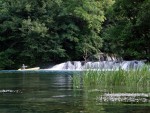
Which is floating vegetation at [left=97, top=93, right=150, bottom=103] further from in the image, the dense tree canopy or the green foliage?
the dense tree canopy

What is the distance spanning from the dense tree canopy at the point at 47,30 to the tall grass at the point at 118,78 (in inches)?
1520

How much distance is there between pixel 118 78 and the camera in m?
24.3

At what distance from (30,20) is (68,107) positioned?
162 feet

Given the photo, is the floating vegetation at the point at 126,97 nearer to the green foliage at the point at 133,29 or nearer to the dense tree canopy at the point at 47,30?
the green foliage at the point at 133,29

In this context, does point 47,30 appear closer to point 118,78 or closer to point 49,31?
point 49,31

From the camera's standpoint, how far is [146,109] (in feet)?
46.6

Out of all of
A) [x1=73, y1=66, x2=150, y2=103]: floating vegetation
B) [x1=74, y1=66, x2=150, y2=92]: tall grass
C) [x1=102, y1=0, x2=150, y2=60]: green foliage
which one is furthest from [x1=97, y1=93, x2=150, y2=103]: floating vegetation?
[x1=102, y1=0, x2=150, y2=60]: green foliage

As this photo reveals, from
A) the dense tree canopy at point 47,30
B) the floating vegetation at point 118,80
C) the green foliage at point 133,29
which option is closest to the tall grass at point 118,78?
the floating vegetation at point 118,80

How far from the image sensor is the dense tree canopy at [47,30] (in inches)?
2502

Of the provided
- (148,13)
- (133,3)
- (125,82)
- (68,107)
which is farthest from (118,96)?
(133,3)

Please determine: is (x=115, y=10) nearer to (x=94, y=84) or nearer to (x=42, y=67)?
(x=94, y=84)

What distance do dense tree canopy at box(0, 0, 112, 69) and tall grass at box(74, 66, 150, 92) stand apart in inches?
1520

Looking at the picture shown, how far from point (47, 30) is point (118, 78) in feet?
133

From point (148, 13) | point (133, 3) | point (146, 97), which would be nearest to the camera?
point (146, 97)
